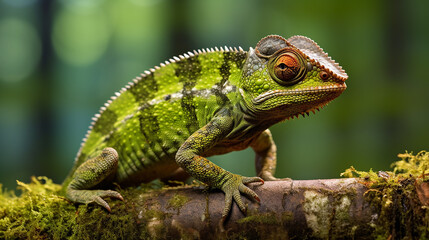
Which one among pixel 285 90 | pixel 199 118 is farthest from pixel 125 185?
pixel 285 90

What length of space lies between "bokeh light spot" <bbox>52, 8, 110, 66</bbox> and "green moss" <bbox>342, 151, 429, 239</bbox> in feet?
27.1

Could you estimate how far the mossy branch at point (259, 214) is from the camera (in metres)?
2.07

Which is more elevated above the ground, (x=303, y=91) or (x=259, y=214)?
(x=303, y=91)

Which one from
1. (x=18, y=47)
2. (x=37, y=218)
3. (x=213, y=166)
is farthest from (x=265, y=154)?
(x=18, y=47)

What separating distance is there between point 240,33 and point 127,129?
5172 millimetres

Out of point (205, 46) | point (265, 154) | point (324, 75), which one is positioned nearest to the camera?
point (324, 75)

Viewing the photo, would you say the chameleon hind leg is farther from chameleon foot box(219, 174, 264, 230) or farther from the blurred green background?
the blurred green background

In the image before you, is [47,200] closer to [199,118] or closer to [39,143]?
[199,118]

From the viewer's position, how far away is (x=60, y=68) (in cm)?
898

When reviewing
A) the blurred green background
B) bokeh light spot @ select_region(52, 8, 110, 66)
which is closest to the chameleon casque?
the blurred green background

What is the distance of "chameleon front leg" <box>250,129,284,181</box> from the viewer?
3434 millimetres

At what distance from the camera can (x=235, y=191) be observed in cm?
244

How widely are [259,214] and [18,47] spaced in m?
9.09

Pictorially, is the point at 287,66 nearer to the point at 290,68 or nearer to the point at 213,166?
the point at 290,68
